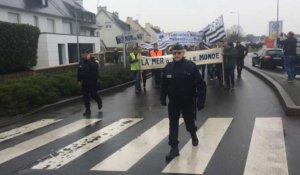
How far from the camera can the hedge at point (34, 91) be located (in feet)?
39.8

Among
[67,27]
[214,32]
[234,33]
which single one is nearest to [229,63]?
[214,32]

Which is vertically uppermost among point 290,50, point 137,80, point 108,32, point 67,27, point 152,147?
point 108,32

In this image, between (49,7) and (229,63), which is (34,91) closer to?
(229,63)

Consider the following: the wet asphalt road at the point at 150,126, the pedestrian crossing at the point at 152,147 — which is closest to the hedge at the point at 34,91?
the wet asphalt road at the point at 150,126

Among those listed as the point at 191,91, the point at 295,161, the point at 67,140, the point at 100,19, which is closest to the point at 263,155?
the point at 295,161

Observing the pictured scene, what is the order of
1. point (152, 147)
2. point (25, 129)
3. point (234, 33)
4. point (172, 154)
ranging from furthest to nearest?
point (234, 33), point (25, 129), point (152, 147), point (172, 154)

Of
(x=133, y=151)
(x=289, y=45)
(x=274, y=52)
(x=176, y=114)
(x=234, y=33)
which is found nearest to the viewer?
(x=176, y=114)

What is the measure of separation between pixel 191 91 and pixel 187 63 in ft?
1.52

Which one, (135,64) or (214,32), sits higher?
(214,32)

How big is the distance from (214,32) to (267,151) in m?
12.0

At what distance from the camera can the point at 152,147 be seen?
7.70 meters

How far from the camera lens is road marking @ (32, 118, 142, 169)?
7.05 metres

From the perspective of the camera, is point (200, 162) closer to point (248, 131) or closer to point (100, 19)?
point (248, 131)

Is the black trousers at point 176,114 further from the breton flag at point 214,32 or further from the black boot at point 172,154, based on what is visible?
the breton flag at point 214,32
